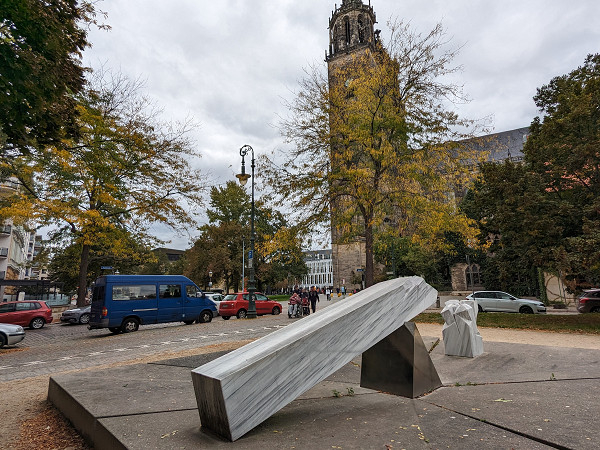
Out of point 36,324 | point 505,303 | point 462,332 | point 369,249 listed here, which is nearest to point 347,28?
point 505,303

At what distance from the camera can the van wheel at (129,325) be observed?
14913 mm

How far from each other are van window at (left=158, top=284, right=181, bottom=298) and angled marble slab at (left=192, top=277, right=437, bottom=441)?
1359 centimetres

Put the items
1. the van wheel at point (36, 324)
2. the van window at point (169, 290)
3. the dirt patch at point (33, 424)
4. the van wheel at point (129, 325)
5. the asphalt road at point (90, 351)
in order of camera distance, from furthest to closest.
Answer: the van wheel at point (36, 324), the van window at point (169, 290), the van wheel at point (129, 325), the asphalt road at point (90, 351), the dirt patch at point (33, 424)

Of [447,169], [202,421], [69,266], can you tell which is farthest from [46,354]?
[69,266]

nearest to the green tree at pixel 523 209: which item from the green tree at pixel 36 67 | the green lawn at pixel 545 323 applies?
the green lawn at pixel 545 323

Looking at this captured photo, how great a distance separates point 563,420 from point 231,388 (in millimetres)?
2781

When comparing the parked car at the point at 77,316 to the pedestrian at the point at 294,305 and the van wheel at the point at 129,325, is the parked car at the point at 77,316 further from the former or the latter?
the pedestrian at the point at 294,305

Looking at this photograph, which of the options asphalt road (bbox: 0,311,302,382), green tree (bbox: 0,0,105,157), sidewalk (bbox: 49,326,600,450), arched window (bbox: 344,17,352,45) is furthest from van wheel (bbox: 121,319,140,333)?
arched window (bbox: 344,17,352,45)

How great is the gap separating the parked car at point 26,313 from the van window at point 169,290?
27.1 feet

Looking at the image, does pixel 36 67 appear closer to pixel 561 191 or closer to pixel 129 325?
pixel 129 325

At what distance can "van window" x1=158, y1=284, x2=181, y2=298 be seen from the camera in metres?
16.0

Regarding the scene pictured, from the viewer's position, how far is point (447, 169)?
14.0 m

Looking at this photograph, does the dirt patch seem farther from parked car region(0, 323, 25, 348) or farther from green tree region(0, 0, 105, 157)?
parked car region(0, 323, 25, 348)

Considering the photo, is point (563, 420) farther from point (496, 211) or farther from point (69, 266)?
point (69, 266)
